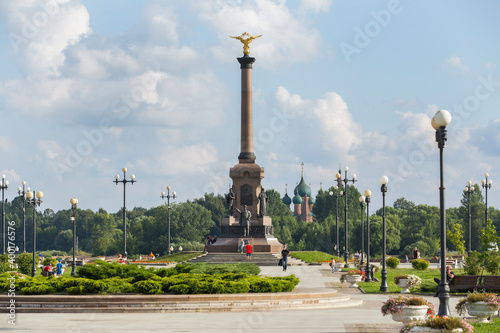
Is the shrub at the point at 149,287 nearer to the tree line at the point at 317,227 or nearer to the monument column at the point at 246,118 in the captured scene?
the monument column at the point at 246,118

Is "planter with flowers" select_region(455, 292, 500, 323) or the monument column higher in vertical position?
the monument column

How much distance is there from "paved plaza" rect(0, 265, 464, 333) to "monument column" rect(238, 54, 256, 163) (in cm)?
3889

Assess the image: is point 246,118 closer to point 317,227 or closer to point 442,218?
point 442,218

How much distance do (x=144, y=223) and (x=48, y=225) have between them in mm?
58011

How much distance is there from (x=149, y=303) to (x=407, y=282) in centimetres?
1205

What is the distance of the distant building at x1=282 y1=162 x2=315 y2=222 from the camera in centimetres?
16939

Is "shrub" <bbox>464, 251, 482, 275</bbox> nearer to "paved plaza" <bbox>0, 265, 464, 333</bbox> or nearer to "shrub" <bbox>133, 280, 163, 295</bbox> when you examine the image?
"paved plaza" <bbox>0, 265, 464, 333</bbox>

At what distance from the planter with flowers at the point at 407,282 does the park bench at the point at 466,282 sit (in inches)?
86.1

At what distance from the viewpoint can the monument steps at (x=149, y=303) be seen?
73.5ft

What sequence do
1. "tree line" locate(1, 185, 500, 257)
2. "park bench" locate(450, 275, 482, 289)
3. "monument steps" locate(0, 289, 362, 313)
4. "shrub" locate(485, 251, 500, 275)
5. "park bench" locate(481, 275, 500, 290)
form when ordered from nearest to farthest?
"monument steps" locate(0, 289, 362, 313) < "park bench" locate(481, 275, 500, 290) < "park bench" locate(450, 275, 482, 289) < "shrub" locate(485, 251, 500, 275) < "tree line" locate(1, 185, 500, 257)

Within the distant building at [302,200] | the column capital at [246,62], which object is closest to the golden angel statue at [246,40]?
the column capital at [246,62]

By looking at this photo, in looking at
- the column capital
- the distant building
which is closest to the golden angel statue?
the column capital

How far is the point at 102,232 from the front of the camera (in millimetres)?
149000

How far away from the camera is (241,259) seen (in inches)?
2143
